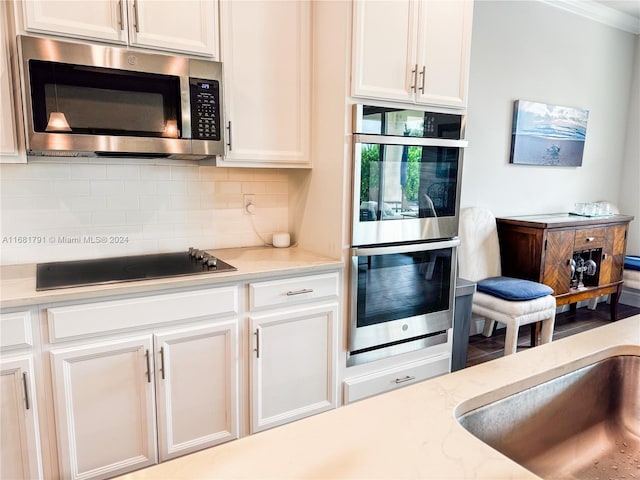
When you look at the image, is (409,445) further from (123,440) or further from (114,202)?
(114,202)

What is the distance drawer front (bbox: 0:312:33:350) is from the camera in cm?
157

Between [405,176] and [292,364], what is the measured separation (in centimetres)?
112

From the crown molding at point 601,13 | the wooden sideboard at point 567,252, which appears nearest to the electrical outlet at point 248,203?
the wooden sideboard at point 567,252

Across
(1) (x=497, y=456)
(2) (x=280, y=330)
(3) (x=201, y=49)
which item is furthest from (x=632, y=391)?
(3) (x=201, y=49)

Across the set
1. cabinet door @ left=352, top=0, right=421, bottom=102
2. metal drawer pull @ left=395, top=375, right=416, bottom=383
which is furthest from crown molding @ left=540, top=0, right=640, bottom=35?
metal drawer pull @ left=395, top=375, right=416, bottom=383

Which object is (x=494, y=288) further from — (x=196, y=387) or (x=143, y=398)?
(x=143, y=398)

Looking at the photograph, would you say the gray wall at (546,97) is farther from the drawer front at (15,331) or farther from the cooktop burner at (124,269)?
the drawer front at (15,331)

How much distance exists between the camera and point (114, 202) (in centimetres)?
227

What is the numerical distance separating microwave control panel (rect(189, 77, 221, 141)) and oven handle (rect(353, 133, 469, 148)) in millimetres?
667

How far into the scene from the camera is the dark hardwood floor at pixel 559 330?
3.47 m

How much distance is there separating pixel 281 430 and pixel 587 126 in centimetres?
473

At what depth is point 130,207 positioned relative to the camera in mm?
2307

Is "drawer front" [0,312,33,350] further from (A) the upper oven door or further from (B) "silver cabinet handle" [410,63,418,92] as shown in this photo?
(B) "silver cabinet handle" [410,63,418,92]

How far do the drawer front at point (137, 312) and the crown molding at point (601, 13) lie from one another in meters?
3.76
